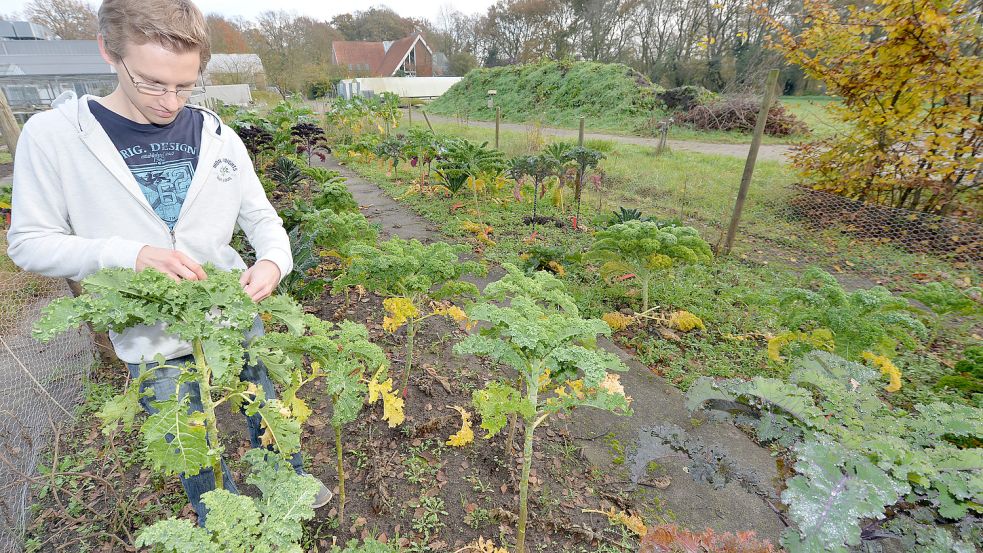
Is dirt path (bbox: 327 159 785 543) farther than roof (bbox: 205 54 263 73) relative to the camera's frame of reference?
No

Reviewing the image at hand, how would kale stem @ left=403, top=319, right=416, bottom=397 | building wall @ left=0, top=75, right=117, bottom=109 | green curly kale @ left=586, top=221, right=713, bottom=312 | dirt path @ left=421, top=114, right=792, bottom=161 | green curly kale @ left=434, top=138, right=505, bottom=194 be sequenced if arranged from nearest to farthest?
kale stem @ left=403, top=319, right=416, bottom=397, green curly kale @ left=586, top=221, right=713, bottom=312, green curly kale @ left=434, top=138, right=505, bottom=194, building wall @ left=0, top=75, right=117, bottom=109, dirt path @ left=421, top=114, right=792, bottom=161

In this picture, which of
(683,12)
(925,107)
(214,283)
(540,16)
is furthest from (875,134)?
(540,16)

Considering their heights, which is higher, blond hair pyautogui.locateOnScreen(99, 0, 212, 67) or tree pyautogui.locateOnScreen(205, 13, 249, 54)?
tree pyautogui.locateOnScreen(205, 13, 249, 54)

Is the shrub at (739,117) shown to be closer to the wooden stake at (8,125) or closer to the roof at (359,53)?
the wooden stake at (8,125)

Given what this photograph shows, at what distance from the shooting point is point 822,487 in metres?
1.47

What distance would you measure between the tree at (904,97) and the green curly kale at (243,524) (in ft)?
25.6

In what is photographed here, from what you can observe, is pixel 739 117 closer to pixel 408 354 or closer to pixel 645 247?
pixel 645 247

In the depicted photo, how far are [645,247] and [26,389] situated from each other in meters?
4.35

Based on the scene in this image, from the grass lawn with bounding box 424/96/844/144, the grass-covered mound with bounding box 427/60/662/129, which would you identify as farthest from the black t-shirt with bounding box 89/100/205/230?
the grass-covered mound with bounding box 427/60/662/129

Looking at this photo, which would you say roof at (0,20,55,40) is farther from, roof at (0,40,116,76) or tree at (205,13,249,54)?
tree at (205,13,249,54)

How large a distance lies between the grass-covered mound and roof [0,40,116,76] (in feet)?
47.0

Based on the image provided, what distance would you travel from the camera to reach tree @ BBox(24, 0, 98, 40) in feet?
75.7

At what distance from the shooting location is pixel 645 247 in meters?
3.50

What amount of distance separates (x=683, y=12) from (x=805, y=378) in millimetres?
35135
